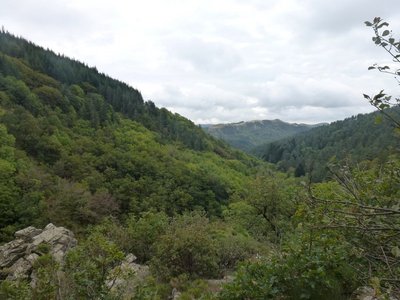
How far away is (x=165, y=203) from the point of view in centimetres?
5278

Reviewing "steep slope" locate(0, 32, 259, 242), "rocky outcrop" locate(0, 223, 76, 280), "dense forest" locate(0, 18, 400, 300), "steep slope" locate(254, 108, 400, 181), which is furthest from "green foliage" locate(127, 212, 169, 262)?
"steep slope" locate(254, 108, 400, 181)

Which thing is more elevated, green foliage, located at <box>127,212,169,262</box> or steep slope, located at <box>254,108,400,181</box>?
steep slope, located at <box>254,108,400,181</box>

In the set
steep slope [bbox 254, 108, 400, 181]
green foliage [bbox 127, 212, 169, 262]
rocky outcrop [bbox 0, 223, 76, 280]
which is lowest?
rocky outcrop [bbox 0, 223, 76, 280]

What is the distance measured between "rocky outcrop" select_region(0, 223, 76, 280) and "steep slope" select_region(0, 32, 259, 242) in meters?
6.07

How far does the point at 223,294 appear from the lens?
5391 mm

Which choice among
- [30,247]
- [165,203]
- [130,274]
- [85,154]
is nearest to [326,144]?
[165,203]

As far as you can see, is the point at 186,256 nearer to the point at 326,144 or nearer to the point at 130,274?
the point at 130,274

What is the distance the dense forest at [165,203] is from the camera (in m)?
3.09

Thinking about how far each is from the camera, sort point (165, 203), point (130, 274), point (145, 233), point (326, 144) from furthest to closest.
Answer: point (326, 144)
point (165, 203)
point (145, 233)
point (130, 274)

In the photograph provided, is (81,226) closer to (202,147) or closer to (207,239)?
(207,239)

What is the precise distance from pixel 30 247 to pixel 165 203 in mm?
36184

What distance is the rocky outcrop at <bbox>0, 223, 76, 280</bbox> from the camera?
15000 millimetres

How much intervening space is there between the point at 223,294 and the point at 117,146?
72.5 meters

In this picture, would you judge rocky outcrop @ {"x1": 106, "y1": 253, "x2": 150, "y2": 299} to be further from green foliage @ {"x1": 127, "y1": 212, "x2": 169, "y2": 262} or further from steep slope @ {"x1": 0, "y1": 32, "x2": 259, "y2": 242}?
steep slope @ {"x1": 0, "y1": 32, "x2": 259, "y2": 242}
